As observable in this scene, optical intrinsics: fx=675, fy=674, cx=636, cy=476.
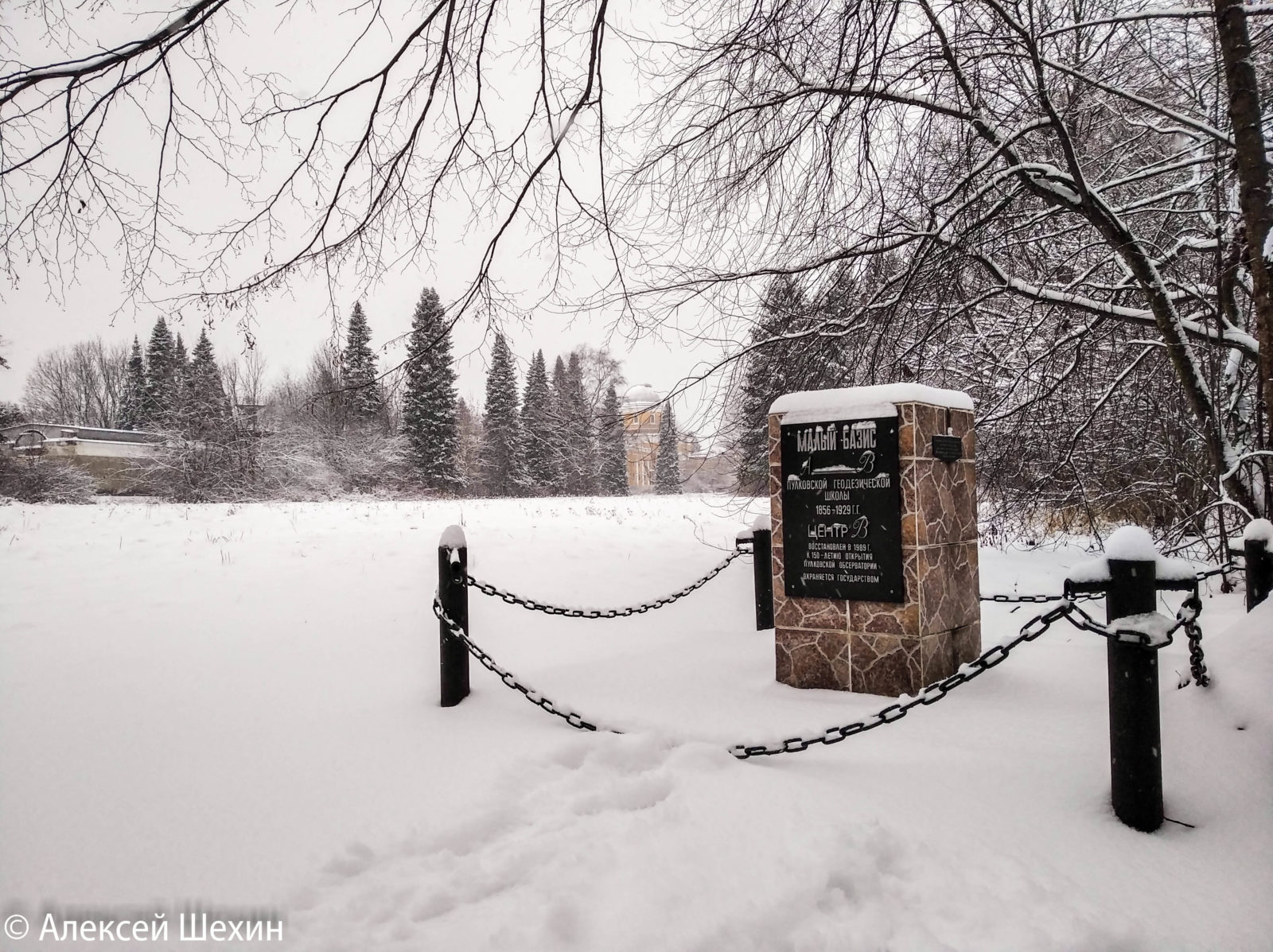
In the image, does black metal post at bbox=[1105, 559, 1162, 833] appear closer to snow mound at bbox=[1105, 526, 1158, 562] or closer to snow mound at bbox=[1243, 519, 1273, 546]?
snow mound at bbox=[1105, 526, 1158, 562]

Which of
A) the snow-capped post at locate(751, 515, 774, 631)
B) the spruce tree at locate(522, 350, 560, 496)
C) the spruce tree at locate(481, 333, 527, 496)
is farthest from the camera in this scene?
the spruce tree at locate(481, 333, 527, 496)

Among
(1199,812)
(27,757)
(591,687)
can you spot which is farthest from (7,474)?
Result: (1199,812)

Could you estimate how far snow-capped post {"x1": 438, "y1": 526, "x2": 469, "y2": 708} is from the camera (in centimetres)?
394

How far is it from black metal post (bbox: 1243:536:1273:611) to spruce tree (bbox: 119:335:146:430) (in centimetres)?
4949

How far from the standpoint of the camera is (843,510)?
13.7 feet

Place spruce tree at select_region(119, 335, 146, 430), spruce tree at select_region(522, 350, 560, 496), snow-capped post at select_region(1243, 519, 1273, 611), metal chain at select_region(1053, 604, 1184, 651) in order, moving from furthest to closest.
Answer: spruce tree at select_region(119, 335, 146, 430) < spruce tree at select_region(522, 350, 560, 496) < snow-capped post at select_region(1243, 519, 1273, 611) < metal chain at select_region(1053, 604, 1184, 651)

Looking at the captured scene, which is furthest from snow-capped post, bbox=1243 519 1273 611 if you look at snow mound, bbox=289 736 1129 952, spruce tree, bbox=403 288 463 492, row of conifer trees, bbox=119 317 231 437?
spruce tree, bbox=403 288 463 492

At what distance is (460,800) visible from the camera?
278 cm

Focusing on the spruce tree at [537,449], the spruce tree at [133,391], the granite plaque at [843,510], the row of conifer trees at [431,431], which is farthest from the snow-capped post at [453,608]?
the spruce tree at [133,391]

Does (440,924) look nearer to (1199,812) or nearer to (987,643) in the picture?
(1199,812)

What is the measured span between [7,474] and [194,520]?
12.9 meters

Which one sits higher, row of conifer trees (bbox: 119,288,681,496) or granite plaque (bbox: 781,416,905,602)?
row of conifer trees (bbox: 119,288,681,496)

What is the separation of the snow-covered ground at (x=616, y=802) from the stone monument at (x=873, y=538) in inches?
11.3

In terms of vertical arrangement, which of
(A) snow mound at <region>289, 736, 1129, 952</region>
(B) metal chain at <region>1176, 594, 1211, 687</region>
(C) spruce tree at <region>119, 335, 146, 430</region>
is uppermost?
(C) spruce tree at <region>119, 335, 146, 430</region>
